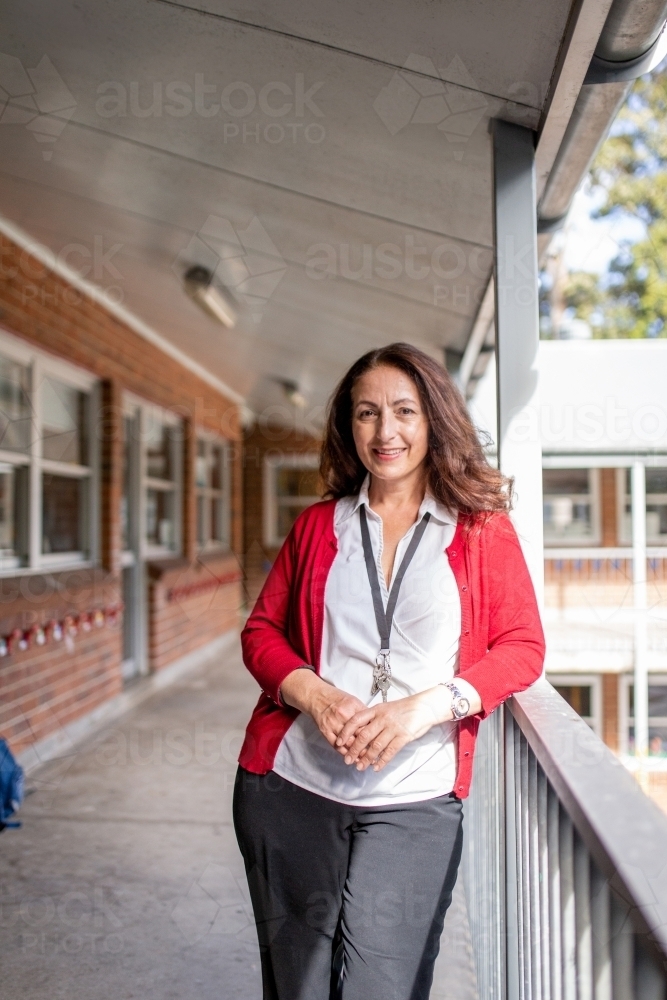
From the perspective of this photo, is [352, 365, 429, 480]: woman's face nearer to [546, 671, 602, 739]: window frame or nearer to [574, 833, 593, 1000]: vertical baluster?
[574, 833, 593, 1000]: vertical baluster

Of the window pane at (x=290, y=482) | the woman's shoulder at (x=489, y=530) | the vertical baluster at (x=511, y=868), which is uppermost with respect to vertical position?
the window pane at (x=290, y=482)

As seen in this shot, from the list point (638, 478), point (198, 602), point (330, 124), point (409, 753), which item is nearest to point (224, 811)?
point (638, 478)

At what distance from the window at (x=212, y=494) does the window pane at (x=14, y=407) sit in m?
3.49

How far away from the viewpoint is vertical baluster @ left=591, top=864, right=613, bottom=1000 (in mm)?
945

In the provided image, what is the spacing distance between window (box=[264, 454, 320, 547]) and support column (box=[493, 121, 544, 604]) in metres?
9.56

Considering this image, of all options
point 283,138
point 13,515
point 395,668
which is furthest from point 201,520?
point 395,668

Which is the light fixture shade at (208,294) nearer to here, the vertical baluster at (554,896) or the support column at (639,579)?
the support column at (639,579)

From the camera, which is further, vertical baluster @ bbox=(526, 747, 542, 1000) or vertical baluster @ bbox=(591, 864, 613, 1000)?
vertical baluster @ bbox=(526, 747, 542, 1000)

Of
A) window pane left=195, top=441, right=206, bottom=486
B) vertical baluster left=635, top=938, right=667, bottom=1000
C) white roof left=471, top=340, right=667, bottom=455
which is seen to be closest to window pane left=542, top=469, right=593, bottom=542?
white roof left=471, top=340, right=667, bottom=455

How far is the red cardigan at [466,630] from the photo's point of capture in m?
1.37

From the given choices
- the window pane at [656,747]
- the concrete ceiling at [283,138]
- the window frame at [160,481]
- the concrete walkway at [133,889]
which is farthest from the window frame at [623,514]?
the window frame at [160,481]

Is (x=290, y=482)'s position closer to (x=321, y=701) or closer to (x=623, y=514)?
(x=623, y=514)

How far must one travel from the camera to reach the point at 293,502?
11.7 metres

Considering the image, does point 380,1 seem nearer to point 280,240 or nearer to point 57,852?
point 280,240
